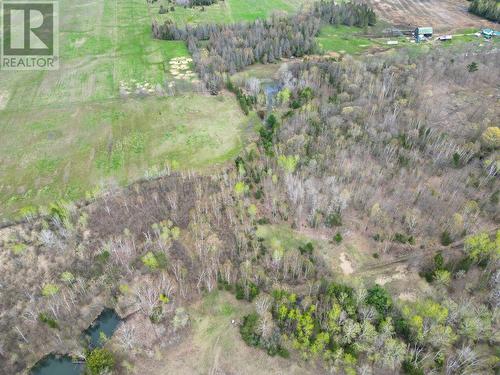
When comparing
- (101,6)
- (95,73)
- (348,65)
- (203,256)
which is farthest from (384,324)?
(101,6)

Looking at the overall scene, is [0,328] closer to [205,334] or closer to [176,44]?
[205,334]

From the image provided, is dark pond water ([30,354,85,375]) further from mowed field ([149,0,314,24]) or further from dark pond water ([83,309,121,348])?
mowed field ([149,0,314,24])

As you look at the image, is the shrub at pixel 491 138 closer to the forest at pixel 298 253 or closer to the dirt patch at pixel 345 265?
the forest at pixel 298 253

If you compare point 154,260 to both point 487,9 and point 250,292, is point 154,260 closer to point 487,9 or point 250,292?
point 250,292

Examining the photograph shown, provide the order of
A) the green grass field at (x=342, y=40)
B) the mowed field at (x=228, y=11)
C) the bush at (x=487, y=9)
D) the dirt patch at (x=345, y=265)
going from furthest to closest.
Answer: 1. the mowed field at (x=228, y=11)
2. the bush at (x=487, y=9)
3. the green grass field at (x=342, y=40)
4. the dirt patch at (x=345, y=265)

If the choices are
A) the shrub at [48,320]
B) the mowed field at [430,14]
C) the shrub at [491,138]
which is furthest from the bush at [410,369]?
the mowed field at [430,14]

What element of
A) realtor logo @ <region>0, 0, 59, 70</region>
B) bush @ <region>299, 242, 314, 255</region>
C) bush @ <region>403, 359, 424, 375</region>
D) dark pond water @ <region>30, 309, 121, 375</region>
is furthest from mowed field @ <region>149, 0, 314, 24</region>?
bush @ <region>403, 359, 424, 375</region>
